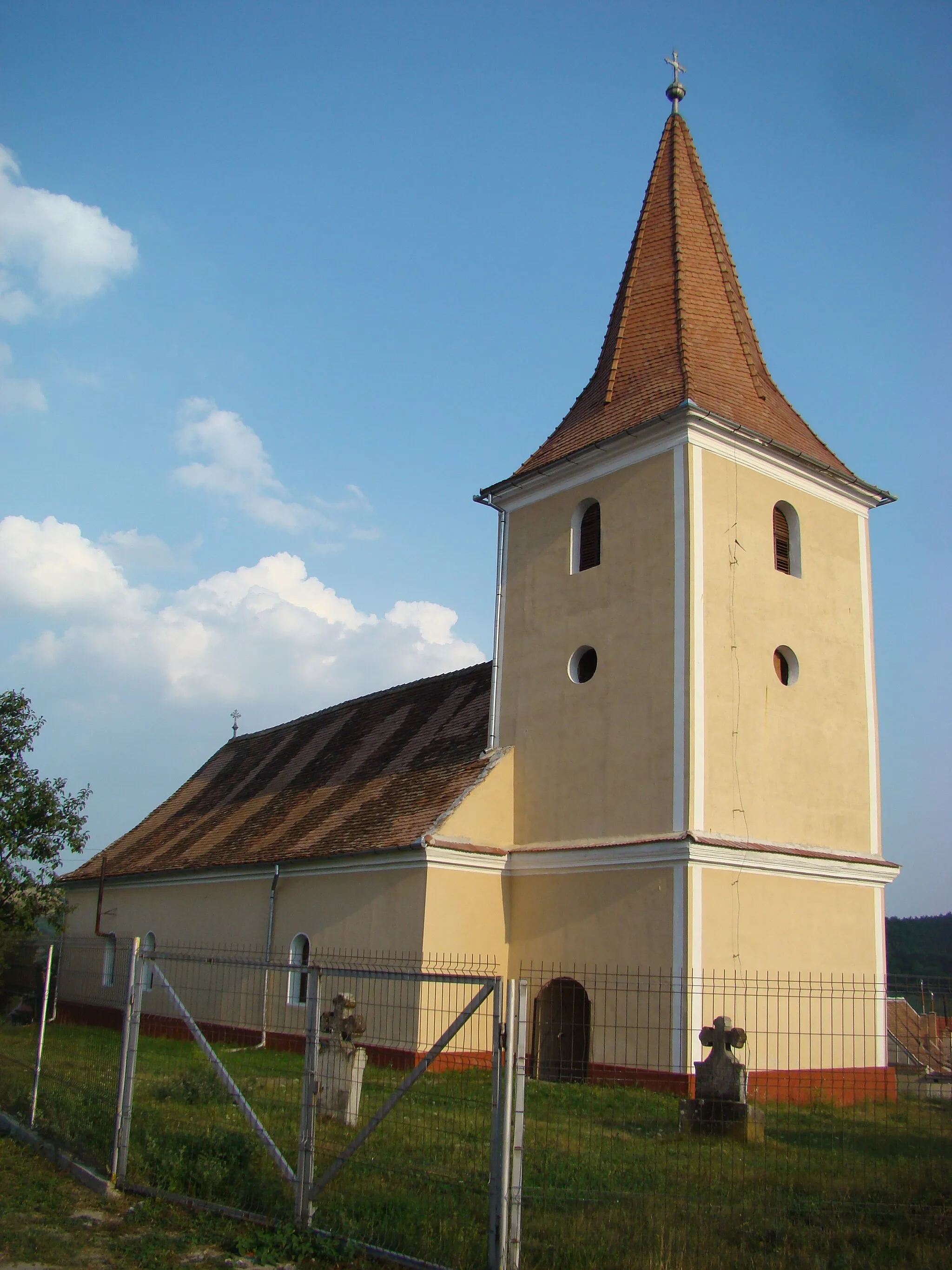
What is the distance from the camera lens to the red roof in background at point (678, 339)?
64.3 ft

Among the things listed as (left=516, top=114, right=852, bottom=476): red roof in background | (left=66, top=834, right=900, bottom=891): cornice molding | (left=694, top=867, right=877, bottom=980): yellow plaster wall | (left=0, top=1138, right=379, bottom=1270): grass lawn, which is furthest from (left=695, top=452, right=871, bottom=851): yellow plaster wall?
(left=0, top=1138, right=379, bottom=1270): grass lawn

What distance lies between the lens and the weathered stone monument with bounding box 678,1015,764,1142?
1185 cm

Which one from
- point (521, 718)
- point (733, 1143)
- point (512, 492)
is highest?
Result: point (512, 492)

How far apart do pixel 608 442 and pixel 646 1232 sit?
13873 millimetres

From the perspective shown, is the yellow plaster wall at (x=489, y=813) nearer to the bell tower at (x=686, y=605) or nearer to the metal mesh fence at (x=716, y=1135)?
the bell tower at (x=686, y=605)

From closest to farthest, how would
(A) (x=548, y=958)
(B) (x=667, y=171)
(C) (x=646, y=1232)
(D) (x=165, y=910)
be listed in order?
1. (C) (x=646, y=1232)
2. (A) (x=548, y=958)
3. (B) (x=667, y=171)
4. (D) (x=165, y=910)

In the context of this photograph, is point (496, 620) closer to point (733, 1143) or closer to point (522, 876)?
point (522, 876)

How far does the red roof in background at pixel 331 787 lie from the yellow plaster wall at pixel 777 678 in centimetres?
471

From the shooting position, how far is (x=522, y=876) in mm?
19203

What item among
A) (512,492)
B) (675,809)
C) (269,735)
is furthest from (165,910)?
(675,809)

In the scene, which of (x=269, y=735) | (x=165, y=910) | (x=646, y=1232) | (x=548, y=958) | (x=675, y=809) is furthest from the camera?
(x=269, y=735)

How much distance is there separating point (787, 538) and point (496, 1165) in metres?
14.5

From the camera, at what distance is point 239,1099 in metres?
8.71

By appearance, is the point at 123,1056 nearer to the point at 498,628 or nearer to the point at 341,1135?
the point at 341,1135
